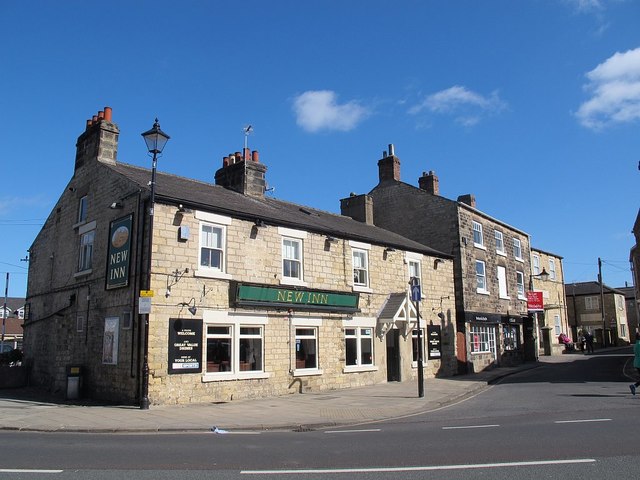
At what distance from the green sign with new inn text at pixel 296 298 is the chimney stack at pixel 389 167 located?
13.1 m

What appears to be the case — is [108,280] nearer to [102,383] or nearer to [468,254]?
[102,383]

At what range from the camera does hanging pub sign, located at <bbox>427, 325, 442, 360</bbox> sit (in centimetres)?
2505

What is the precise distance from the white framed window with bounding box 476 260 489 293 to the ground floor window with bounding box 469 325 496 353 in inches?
82.5

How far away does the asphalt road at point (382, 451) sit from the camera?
22.7 feet

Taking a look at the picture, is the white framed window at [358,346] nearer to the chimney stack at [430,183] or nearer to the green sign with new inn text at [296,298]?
the green sign with new inn text at [296,298]

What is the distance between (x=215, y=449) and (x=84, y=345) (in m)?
11.4

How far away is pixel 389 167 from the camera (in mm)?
32938

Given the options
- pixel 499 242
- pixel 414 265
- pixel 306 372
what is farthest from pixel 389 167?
pixel 306 372

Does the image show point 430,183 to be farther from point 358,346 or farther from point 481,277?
point 358,346

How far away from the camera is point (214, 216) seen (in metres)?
17.4

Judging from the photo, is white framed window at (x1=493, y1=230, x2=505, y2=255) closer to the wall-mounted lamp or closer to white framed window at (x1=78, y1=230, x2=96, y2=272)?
the wall-mounted lamp

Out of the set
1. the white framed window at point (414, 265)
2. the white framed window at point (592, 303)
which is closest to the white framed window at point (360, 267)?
the white framed window at point (414, 265)

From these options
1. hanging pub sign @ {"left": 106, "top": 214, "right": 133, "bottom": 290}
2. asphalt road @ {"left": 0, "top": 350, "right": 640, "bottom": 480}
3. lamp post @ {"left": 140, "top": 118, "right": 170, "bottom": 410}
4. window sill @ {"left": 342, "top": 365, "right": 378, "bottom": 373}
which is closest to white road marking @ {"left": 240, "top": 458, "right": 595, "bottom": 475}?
asphalt road @ {"left": 0, "top": 350, "right": 640, "bottom": 480}

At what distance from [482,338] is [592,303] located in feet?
108
